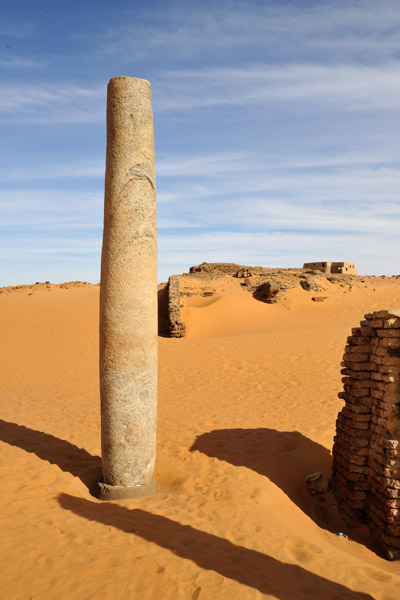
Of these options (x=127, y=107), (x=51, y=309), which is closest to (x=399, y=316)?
(x=127, y=107)

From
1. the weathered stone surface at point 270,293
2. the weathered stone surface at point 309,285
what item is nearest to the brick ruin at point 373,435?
the weathered stone surface at point 270,293

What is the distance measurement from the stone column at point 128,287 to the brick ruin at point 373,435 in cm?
301

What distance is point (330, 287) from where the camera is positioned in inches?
1148

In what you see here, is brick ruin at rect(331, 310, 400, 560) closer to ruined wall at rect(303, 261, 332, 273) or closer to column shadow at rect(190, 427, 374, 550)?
column shadow at rect(190, 427, 374, 550)


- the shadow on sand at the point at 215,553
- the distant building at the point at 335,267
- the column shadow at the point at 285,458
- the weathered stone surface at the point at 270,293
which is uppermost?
the distant building at the point at 335,267

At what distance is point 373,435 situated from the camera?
6332 mm

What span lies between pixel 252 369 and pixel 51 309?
1309cm

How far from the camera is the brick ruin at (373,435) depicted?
19.2 feet

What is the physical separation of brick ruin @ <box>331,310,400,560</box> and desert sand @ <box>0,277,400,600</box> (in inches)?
10.9

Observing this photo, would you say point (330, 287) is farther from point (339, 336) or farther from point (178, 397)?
point (178, 397)

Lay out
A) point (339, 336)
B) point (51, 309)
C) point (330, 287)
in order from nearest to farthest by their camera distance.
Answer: point (339, 336), point (51, 309), point (330, 287)

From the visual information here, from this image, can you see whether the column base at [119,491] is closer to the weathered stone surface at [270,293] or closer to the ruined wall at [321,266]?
the weathered stone surface at [270,293]

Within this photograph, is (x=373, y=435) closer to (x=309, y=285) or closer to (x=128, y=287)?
(x=128, y=287)

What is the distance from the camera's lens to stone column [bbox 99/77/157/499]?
5832 millimetres
